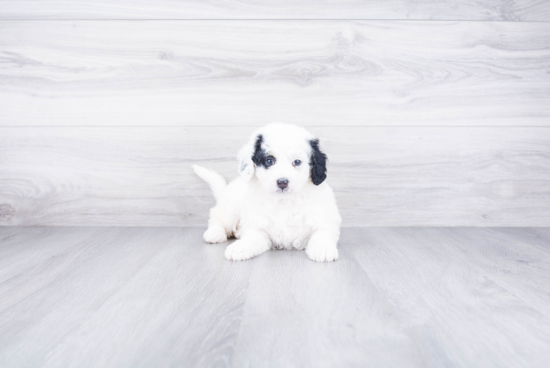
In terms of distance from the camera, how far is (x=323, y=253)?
54.9 inches

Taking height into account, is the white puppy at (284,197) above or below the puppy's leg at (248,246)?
above

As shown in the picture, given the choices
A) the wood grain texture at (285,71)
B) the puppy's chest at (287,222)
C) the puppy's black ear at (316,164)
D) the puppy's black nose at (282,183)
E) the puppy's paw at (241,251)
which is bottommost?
the puppy's paw at (241,251)

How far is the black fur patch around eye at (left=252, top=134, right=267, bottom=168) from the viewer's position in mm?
1512

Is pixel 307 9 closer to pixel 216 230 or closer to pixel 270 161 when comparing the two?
pixel 270 161

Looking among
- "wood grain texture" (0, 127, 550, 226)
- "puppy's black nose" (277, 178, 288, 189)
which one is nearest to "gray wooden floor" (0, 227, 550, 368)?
"puppy's black nose" (277, 178, 288, 189)

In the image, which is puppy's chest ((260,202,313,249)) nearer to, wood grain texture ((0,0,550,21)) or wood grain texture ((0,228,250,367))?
wood grain texture ((0,228,250,367))

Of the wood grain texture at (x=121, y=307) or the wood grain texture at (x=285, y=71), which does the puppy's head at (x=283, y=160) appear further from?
the wood grain texture at (x=285, y=71)

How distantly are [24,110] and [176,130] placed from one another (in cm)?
80

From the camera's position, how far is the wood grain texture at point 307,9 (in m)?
1.98

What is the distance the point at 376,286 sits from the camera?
1.16 metres

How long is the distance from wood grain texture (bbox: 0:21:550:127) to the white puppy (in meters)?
0.51

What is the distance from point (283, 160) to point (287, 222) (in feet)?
0.82

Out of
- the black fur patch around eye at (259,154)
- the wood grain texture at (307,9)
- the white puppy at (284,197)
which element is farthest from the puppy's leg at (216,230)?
the wood grain texture at (307,9)

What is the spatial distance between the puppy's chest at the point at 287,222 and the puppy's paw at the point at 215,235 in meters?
0.25
